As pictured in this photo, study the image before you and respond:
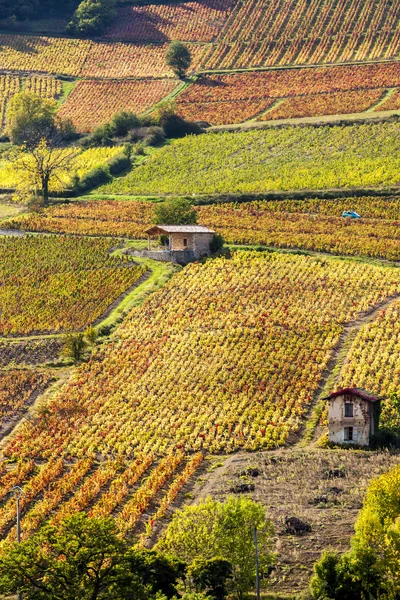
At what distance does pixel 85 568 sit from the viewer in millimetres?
47500

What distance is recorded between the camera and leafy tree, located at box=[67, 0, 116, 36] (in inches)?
6624

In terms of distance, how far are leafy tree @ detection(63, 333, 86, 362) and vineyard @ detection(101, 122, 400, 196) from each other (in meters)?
39.7

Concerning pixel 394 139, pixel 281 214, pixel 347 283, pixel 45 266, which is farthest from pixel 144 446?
pixel 394 139

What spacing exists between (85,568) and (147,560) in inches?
96.7

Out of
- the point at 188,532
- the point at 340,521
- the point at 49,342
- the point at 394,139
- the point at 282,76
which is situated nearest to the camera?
the point at 188,532

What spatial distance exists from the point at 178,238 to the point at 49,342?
61.7 ft

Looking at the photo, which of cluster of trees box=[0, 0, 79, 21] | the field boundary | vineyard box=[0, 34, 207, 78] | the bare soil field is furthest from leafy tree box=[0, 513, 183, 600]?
cluster of trees box=[0, 0, 79, 21]

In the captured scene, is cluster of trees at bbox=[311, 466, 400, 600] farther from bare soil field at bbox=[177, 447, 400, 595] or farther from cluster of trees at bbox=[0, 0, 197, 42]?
cluster of trees at bbox=[0, 0, 197, 42]

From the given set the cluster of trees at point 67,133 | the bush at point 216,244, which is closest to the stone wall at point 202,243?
the bush at point 216,244

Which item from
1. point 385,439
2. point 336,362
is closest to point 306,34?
point 336,362

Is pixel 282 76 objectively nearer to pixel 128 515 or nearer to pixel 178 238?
pixel 178 238

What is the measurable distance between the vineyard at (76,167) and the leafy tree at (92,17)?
36.9 meters

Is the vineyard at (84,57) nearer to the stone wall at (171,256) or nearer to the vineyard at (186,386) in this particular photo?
the stone wall at (171,256)

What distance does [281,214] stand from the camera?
354 feet
